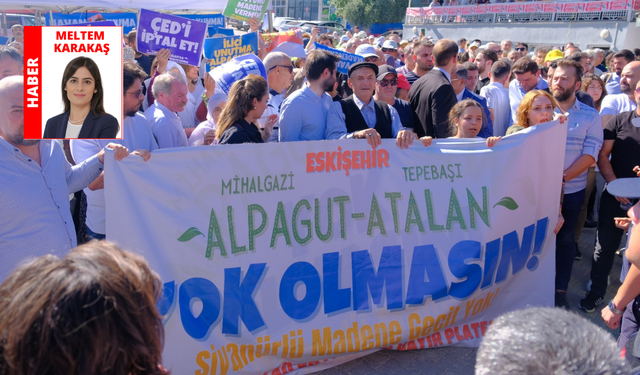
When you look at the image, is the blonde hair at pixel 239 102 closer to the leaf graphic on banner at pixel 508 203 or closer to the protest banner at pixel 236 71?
the protest banner at pixel 236 71

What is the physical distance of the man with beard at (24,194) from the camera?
2367 millimetres

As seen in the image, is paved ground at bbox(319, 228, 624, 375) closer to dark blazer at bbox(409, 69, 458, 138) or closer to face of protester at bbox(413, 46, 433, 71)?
dark blazer at bbox(409, 69, 458, 138)

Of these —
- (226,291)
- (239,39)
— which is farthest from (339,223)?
(239,39)

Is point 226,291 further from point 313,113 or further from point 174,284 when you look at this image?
point 313,113

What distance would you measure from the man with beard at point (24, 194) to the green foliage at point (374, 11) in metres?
45.2

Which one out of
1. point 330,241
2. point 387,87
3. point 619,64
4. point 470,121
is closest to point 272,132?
point 387,87

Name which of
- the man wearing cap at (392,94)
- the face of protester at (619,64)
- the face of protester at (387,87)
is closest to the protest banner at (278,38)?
the man wearing cap at (392,94)

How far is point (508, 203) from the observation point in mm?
3686

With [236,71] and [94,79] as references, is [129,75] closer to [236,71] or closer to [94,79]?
[94,79]

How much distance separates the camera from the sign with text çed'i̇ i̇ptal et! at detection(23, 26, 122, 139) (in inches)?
94.5

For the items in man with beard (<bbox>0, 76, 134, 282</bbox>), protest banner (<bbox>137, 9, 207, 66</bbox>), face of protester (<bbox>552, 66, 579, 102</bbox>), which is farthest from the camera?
protest banner (<bbox>137, 9, 207, 66</bbox>)

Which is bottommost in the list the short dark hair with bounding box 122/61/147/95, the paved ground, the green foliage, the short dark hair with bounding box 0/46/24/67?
the paved ground

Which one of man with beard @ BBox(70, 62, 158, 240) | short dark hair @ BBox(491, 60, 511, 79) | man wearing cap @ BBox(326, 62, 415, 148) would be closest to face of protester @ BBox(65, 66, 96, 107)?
man with beard @ BBox(70, 62, 158, 240)

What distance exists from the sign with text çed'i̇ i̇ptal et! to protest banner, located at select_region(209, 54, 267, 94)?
2251 millimetres
